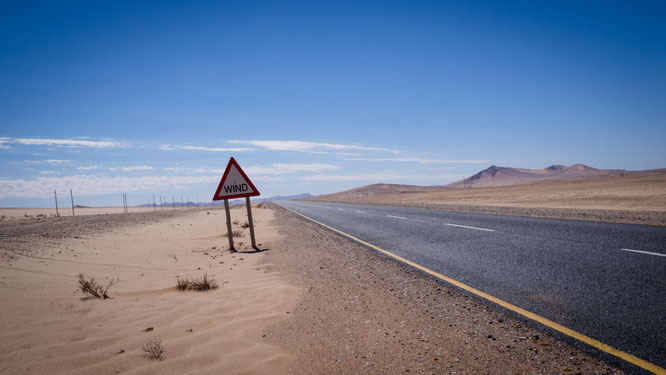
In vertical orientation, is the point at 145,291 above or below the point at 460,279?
above

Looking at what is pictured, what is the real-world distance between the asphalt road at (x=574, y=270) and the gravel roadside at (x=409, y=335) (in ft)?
1.68

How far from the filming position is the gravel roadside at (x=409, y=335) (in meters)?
2.47

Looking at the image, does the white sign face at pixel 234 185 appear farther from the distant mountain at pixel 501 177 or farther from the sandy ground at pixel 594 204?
the distant mountain at pixel 501 177

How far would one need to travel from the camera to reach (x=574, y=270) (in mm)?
4773

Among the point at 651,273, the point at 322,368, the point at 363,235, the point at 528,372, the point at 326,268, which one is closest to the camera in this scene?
the point at 528,372

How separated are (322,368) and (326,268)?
3.49 meters

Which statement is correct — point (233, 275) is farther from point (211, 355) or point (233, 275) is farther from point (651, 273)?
point (651, 273)

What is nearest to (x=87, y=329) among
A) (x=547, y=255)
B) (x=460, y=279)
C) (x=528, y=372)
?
(x=528, y=372)

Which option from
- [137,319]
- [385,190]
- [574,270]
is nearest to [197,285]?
[137,319]

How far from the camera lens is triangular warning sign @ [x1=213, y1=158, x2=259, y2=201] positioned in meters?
8.03

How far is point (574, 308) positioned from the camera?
341 cm

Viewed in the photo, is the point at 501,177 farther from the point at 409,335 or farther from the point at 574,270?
the point at 409,335

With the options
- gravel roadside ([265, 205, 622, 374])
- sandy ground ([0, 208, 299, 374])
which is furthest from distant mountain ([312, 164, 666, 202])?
gravel roadside ([265, 205, 622, 374])

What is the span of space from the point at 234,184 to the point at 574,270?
24.3 ft
